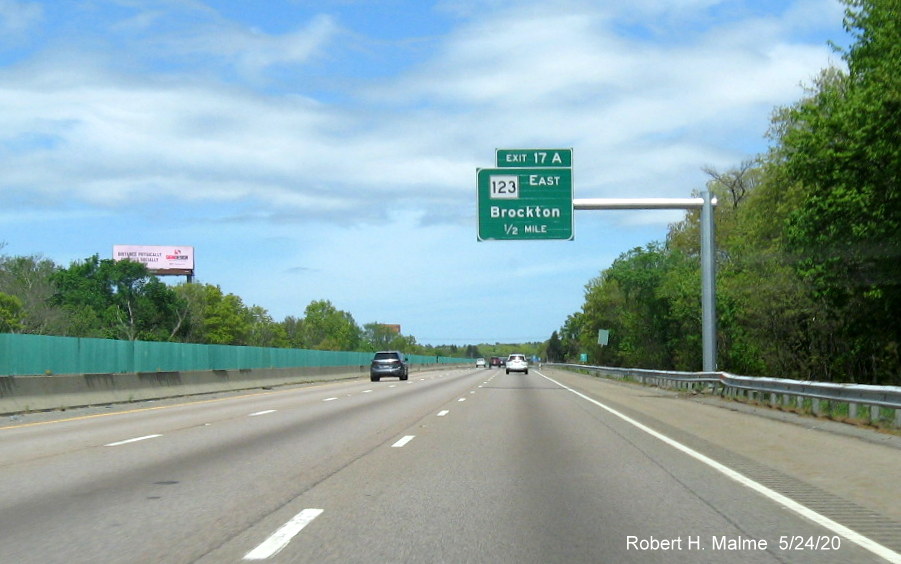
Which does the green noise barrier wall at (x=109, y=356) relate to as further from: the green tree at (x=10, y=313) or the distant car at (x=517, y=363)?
the green tree at (x=10, y=313)

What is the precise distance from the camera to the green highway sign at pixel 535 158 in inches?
1299

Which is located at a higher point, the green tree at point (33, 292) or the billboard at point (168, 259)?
the billboard at point (168, 259)

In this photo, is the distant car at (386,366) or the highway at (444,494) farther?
the distant car at (386,366)

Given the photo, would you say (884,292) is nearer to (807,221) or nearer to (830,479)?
(807,221)

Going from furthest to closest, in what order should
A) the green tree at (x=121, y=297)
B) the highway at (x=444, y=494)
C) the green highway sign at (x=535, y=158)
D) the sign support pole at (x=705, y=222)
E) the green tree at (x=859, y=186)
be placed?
1. the green tree at (x=121, y=297)
2. the green highway sign at (x=535, y=158)
3. the sign support pole at (x=705, y=222)
4. the green tree at (x=859, y=186)
5. the highway at (x=444, y=494)

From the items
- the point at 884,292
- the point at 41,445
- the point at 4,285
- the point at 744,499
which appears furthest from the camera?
the point at 4,285

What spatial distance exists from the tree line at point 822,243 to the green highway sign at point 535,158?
7.09 metres

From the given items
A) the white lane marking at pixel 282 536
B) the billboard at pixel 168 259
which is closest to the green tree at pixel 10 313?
the billboard at pixel 168 259

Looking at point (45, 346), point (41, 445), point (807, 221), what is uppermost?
point (807, 221)

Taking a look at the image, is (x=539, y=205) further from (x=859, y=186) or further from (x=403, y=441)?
(x=403, y=441)

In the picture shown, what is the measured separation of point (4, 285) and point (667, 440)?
98.4 meters

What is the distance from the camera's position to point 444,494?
9.94 meters

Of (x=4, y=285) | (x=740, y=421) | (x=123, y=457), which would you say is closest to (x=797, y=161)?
(x=740, y=421)

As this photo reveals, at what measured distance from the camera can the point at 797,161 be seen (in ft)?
99.8
